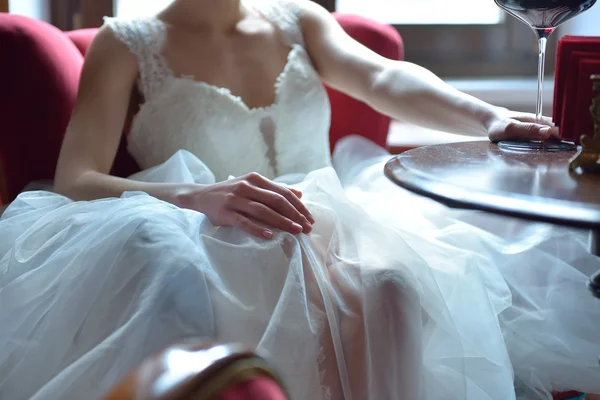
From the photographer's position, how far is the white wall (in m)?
1.89

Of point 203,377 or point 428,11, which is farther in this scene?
point 428,11

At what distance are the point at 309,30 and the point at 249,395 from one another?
1.24 meters

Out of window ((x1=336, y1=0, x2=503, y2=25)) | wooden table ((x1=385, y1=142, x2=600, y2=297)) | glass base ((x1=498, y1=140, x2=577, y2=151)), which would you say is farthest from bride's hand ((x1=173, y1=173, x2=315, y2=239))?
window ((x1=336, y1=0, x2=503, y2=25))

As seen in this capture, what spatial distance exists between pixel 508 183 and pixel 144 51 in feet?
2.75

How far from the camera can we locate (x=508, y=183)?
2.70 ft

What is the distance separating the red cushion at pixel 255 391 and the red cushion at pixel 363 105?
1288mm

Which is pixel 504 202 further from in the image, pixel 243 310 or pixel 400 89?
pixel 400 89

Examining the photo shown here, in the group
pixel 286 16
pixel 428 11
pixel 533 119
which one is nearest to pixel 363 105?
pixel 286 16

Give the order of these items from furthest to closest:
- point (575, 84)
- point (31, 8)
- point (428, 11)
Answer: point (428, 11) → point (31, 8) → point (575, 84)

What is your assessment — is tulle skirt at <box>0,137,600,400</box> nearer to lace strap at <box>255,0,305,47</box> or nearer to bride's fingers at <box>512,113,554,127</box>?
bride's fingers at <box>512,113,554,127</box>

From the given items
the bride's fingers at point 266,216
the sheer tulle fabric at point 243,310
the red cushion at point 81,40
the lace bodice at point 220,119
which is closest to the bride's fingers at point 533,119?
the sheer tulle fabric at point 243,310

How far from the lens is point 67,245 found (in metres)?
1.09

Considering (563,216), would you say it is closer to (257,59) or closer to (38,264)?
(38,264)

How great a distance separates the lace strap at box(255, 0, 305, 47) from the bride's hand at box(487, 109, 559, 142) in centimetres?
Result: 53
